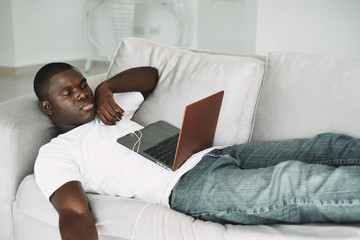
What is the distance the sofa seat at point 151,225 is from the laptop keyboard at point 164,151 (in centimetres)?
18

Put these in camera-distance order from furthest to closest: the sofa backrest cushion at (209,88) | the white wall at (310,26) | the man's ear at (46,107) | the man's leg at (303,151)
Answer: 1. the white wall at (310,26)
2. the sofa backrest cushion at (209,88)
3. the man's ear at (46,107)
4. the man's leg at (303,151)

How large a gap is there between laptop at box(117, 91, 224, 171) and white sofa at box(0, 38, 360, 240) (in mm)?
122

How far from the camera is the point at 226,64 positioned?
148 cm

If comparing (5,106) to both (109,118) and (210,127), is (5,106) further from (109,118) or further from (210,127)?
(210,127)

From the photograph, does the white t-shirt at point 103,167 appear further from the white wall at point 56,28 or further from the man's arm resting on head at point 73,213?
the white wall at point 56,28

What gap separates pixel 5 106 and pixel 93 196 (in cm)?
50

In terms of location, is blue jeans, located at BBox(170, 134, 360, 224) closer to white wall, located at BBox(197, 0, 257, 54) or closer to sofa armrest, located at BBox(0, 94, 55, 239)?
sofa armrest, located at BBox(0, 94, 55, 239)

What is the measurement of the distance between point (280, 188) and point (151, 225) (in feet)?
1.23

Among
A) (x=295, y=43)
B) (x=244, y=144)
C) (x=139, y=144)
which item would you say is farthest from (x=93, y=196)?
(x=295, y=43)

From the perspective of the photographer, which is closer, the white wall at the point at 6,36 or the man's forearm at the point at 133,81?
the man's forearm at the point at 133,81

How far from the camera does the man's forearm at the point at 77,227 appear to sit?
92 cm

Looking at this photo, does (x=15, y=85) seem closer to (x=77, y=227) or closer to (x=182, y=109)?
(x=182, y=109)

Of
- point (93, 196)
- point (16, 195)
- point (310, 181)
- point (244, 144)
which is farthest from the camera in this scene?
point (244, 144)

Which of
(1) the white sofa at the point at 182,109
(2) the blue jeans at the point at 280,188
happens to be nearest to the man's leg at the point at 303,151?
(2) the blue jeans at the point at 280,188
